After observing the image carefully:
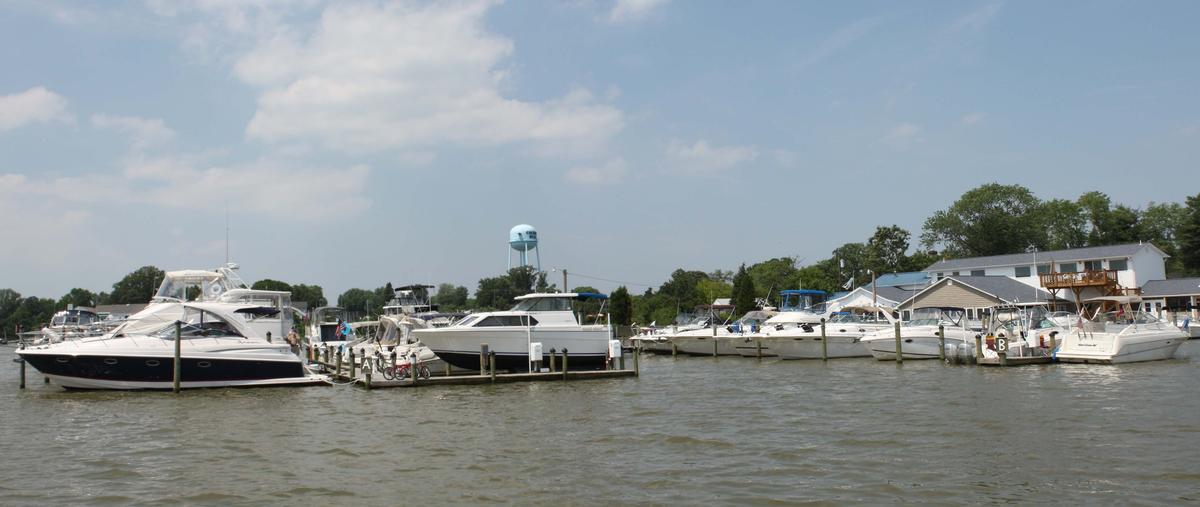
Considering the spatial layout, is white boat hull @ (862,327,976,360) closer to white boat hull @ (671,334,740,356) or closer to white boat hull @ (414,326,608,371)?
white boat hull @ (671,334,740,356)

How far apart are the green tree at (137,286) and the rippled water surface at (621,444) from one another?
109115 millimetres

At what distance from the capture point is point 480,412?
21.0m

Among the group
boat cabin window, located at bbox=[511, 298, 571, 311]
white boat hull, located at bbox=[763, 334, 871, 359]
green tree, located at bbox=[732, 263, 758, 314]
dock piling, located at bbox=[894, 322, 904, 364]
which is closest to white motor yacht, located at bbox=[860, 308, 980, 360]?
dock piling, located at bbox=[894, 322, 904, 364]

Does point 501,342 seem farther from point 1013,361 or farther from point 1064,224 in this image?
point 1064,224

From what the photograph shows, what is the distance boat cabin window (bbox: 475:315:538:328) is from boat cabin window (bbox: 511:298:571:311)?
0.58 meters

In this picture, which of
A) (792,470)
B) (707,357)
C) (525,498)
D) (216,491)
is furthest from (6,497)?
(707,357)

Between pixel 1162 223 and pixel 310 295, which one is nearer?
pixel 1162 223

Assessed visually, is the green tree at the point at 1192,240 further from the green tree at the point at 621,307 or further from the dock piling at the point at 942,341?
the dock piling at the point at 942,341

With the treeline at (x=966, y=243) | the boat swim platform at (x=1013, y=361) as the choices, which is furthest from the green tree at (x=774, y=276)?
the boat swim platform at (x=1013, y=361)

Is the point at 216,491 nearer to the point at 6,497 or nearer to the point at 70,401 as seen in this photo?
the point at 6,497

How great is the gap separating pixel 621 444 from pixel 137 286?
417ft

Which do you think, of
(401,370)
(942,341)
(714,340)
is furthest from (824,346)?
(401,370)

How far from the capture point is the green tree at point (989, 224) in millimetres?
89125

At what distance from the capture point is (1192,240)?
71188 millimetres
